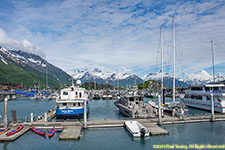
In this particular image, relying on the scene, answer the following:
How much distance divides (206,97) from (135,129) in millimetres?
37672

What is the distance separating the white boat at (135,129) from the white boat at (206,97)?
96.7 ft

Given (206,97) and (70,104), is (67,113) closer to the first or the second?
(70,104)

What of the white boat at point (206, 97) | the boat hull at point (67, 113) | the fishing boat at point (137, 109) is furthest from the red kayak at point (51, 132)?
the white boat at point (206, 97)

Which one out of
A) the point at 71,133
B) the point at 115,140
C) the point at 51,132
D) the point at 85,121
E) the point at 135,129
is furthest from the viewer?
the point at 85,121

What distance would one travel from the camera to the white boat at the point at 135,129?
29.3 m

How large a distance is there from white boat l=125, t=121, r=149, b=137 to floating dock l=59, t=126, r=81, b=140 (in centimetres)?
838

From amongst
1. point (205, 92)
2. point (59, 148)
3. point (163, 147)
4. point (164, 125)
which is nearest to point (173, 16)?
point (205, 92)

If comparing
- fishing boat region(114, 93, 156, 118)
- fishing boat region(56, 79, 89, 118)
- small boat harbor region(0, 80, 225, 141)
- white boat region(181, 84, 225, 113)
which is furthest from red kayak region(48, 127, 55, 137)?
white boat region(181, 84, 225, 113)

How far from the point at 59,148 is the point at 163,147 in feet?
47.0

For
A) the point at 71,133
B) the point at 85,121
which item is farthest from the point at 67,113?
the point at 71,133

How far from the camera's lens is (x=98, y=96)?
132 m

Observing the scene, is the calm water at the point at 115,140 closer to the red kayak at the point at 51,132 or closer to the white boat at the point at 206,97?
the red kayak at the point at 51,132

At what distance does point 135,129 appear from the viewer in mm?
31516

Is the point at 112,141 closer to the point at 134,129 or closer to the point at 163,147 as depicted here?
the point at 134,129
